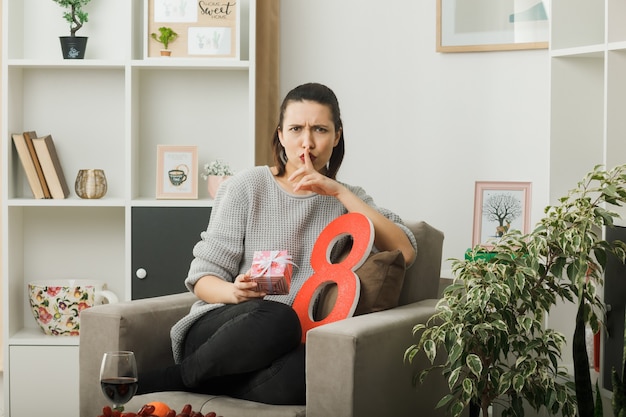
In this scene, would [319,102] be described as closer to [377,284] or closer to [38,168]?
[377,284]

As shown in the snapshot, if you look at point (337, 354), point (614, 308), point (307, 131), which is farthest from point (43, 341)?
point (614, 308)

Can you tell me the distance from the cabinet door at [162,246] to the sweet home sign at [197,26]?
2.01 feet

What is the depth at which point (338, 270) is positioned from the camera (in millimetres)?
2400

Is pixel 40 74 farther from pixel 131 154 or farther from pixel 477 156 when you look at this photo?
pixel 477 156

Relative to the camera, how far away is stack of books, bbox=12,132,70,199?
333cm

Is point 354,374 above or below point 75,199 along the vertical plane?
below

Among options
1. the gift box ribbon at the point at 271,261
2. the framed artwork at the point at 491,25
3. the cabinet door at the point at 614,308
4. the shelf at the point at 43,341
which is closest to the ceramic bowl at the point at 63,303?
the shelf at the point at 43,341

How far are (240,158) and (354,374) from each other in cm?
168

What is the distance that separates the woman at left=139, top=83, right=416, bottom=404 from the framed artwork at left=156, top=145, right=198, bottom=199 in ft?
2.52

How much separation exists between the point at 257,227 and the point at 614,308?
105 centimetres

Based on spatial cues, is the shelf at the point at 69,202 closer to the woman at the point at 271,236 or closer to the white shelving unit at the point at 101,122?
the white shelving unit at the point at 101,122

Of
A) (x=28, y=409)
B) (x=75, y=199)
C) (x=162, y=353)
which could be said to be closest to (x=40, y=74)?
(x=75, y=199)

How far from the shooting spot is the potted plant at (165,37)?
331 cm

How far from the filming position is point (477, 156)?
11.3 feet
